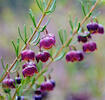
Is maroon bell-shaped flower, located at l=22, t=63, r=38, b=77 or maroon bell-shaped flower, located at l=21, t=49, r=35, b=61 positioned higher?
maroon bell-shaped flower, located at l=21, t=49, r=35, b=61

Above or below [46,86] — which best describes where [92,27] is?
above

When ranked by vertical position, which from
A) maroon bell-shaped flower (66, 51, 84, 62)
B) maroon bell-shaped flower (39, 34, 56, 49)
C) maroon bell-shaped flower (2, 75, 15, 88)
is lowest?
maroon bell-shaped flower (2, 75, 15, 88)

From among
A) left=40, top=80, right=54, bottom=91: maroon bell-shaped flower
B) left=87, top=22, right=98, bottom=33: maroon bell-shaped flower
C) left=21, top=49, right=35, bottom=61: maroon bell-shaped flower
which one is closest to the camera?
left=21, top=49, right=35, bottom=61: maroon bell-shaped flower

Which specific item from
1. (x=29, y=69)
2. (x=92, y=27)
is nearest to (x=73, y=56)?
(x=92, y=27)

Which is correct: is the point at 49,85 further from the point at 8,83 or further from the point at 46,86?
the point at 8,83

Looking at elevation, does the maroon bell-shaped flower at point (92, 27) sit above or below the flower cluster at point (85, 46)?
above

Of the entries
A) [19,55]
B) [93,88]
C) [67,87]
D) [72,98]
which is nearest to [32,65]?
[19,55]

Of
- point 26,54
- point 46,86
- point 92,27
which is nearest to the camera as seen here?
point 26,54

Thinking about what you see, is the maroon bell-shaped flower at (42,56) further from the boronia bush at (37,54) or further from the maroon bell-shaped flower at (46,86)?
the maroon bell-shaped flower at (46,86)

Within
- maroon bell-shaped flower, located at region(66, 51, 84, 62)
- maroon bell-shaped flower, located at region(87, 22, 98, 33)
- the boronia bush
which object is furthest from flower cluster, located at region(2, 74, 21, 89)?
maroon bell-shaped flower, located at region(87, 22, 98, 33)

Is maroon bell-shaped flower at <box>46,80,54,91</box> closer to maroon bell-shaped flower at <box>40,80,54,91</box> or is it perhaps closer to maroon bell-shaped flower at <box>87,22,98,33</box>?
maroon bell-shaped flower at <box>40,80,54,91</box>

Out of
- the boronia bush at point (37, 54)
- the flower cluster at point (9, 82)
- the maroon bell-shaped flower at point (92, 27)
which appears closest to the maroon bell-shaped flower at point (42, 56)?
the boronia bush at point (37, 54)

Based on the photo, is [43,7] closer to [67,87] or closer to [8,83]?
[8,83]
